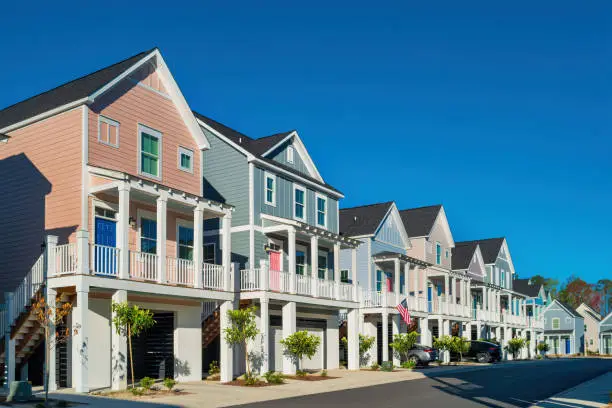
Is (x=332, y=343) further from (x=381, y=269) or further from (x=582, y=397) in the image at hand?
(x=582, y=397)

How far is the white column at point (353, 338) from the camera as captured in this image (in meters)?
37.7

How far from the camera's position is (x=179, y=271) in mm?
26906

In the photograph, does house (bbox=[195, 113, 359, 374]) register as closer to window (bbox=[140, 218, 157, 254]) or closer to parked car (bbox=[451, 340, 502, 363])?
window (bbox=[140, 218, 157, 254])

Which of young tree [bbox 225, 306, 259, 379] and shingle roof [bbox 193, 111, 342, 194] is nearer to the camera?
young tree [bbox 225, 306, 259, 379]

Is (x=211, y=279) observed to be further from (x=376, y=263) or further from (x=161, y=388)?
(x=376, y=263)

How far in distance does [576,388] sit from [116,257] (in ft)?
53.7

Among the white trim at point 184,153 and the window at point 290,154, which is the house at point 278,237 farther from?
the white trim at point 184,153

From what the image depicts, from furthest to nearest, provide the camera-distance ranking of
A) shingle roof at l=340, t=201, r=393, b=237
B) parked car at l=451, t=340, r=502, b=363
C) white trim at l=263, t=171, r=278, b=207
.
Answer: parked car at l=451, t=340, r=502, b=363 < shingle roof at l=340, t=201, r=393, b=237 < white trim at l=263, t=171, r=278, b=207

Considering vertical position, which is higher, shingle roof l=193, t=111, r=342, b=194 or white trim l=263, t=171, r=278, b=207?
shingle roof l=193, t=111, r=342, b=194

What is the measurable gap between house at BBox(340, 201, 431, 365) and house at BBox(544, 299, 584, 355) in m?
48.9

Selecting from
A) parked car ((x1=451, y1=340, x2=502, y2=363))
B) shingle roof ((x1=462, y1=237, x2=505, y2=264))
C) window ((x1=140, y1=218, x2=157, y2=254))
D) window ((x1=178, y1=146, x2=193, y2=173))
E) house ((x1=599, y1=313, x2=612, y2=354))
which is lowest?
house ((x1=599, y1=313, x2=612, y2=354))

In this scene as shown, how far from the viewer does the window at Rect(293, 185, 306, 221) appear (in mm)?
37406

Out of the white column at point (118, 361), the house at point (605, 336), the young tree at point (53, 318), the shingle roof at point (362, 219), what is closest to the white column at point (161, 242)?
the white column at point (118, 361)

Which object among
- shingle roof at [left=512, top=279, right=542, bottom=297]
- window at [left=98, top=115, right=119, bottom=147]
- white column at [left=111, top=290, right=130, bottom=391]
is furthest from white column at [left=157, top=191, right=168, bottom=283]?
shingle roof at [left=512, top=279, right=542, bottom=297]
